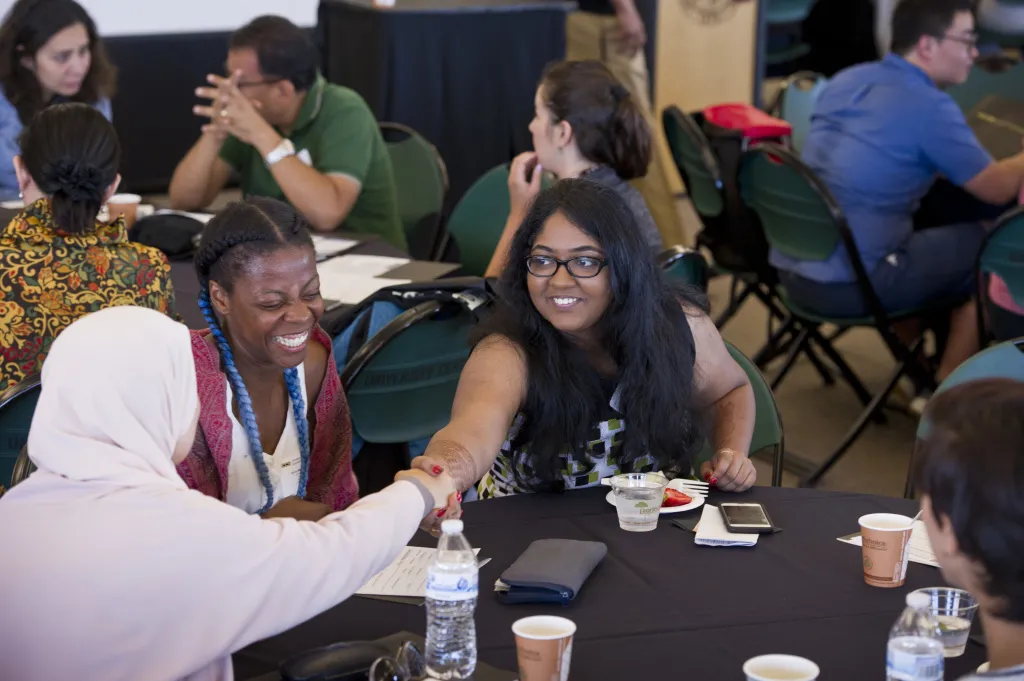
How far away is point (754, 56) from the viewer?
26.7 feet

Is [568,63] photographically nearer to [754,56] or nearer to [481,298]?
[481,298]

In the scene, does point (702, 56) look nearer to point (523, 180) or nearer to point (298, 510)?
point (523, 180)

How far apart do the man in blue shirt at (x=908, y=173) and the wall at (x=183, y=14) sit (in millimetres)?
4028

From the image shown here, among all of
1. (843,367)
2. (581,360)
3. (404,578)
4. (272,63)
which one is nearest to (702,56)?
(843,367)

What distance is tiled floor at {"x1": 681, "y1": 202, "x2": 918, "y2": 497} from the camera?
419 centimetres

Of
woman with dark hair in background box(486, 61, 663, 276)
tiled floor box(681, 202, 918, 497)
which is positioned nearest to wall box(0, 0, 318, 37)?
tiled floor box(681, 202, 918, 497)

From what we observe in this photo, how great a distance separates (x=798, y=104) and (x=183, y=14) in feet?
11.7

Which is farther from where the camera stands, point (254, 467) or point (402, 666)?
point (254, 467)

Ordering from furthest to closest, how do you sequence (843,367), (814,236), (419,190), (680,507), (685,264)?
1. (419,190)
2. (843,367)
3. (814,236)
4. (685,264)
5. (680,507)

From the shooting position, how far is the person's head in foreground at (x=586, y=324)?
2303mm

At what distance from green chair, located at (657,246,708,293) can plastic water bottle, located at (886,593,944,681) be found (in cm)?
170

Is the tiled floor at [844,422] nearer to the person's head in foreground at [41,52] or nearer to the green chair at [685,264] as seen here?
the green chair at [685,264]

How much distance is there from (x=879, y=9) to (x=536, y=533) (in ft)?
24.3

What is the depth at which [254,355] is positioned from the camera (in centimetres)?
222
